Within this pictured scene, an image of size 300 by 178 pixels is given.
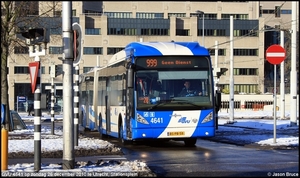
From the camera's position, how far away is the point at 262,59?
317 ft

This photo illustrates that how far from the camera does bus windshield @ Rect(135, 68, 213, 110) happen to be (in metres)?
20.9

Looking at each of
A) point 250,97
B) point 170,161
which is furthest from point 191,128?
point 250,97

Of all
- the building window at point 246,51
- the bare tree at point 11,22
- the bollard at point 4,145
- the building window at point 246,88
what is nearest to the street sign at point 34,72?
the bollard at point 4,145

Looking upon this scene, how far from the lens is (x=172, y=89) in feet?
68.6

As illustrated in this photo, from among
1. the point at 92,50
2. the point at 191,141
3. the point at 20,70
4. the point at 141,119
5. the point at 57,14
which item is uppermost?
the point at 92,50

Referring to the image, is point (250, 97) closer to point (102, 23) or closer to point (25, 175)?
point (102, 23)

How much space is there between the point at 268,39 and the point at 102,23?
1059 inches

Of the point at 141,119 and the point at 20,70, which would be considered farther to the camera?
the point at 20,70

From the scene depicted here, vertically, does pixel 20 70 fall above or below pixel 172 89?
above

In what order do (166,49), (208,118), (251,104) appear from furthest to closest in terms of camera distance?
(251,104) < (166,49) < (208,118)

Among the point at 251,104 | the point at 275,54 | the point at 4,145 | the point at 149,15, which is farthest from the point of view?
the point at 149,15

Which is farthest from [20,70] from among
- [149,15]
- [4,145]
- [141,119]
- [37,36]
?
[4,145]

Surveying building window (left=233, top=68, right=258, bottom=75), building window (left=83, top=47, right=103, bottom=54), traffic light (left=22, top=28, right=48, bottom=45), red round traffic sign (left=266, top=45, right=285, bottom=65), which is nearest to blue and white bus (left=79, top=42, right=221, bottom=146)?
red round traffic sign (left=266, top=45, right=285, bottom=65)

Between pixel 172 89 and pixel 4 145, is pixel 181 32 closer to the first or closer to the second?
pixel 172 89
